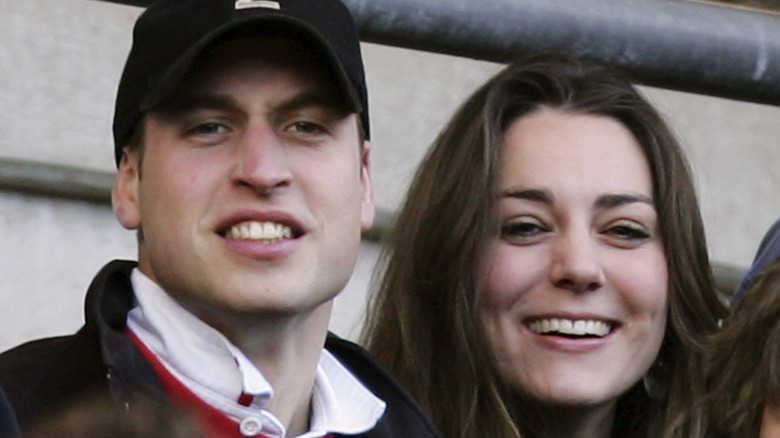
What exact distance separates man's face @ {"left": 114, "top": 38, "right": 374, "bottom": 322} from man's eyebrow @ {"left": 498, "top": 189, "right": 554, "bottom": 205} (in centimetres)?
72

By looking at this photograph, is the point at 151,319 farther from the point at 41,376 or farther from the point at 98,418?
the point at 98,418

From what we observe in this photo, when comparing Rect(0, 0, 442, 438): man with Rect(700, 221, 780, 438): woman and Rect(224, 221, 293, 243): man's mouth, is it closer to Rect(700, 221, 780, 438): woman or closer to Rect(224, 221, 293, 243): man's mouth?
Rect(224, 221, 293, 243): man's mouth

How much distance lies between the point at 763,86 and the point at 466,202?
91 centimetres

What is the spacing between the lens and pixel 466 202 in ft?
11.9

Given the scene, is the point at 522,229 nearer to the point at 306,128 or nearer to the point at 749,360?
the point at 749,360

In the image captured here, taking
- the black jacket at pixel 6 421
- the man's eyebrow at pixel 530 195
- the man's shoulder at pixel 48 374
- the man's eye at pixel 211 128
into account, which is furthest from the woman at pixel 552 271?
the black jacket at pixel 6 421

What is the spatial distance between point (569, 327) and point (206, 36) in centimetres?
96

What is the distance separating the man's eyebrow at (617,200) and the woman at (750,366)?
0.23m

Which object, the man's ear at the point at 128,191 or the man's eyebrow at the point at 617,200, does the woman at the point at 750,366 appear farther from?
the man's ear at the point at 128,191

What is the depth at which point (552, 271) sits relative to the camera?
138 inches

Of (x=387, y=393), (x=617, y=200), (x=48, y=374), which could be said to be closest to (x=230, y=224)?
(x=48, y=374)

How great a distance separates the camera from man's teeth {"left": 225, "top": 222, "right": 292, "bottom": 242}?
109 inches

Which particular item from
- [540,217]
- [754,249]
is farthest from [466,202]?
[754,249]

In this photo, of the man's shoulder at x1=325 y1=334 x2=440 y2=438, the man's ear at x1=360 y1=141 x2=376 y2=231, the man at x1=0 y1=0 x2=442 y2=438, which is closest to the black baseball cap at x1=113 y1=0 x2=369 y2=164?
the man at x1=0 y1=0 x2=442 y2=438
